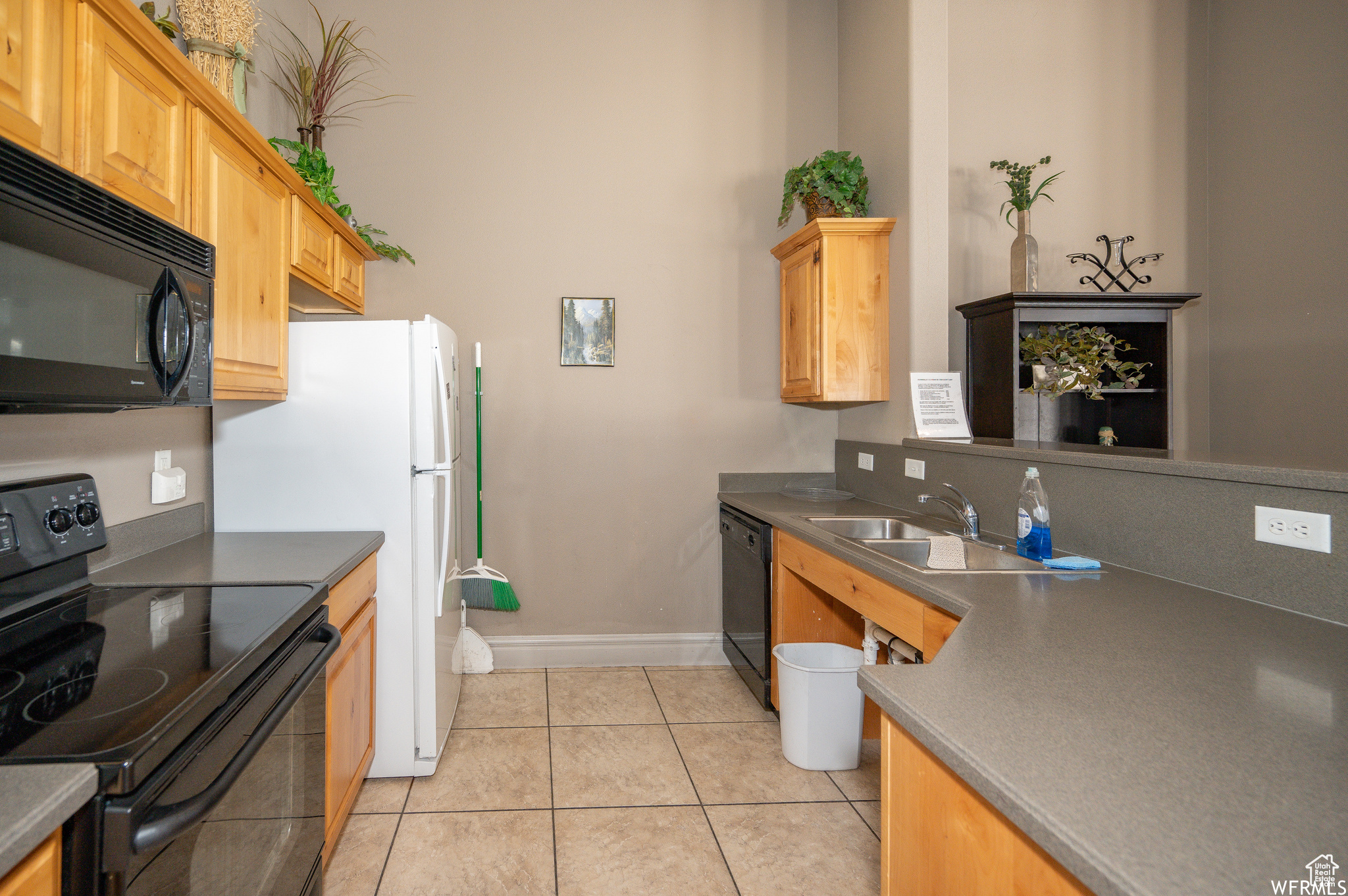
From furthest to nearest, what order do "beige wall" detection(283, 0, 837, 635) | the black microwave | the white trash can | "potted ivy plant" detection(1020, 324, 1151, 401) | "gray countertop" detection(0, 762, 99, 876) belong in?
"beige wall" detection(283, 0, 837, 635), "potted ivy plant" detection(1020, 324, 1151, 401), the white trash can, the black microwave, "gray countertop" detection(0, 762, 99, 876)

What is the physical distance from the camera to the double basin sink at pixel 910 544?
1792 mm

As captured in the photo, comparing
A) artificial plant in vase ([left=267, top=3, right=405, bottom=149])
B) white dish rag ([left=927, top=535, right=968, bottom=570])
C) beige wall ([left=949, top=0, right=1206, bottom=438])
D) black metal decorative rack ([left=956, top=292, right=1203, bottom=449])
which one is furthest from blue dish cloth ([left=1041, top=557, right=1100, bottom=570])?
artificial plant in vase ([left=267, top=3, right=405, bottom=149])

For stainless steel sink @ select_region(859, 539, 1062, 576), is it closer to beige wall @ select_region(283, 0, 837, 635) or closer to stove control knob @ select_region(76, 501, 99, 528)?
beige wall @ select_region(283, 0, 837, 635)

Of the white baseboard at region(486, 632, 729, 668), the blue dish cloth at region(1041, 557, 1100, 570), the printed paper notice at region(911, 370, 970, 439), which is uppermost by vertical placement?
the printed paper notice at region(911, 370, 970, 439)

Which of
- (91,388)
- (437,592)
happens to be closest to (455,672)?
(437,592)

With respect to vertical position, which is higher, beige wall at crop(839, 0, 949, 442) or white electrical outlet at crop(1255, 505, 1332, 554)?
beige wall at crop(839, 0, 949, 442)

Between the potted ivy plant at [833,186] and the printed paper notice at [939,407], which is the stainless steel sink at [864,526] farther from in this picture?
the potted ivy plant at [833,186]

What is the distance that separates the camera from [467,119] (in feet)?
10.9

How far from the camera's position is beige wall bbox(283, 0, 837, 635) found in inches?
130

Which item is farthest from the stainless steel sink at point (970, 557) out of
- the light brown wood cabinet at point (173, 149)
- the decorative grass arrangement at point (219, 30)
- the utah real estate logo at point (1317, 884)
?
the decorative grass arrangement at point (219, 30)

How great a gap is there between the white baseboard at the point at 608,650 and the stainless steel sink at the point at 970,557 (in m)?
1.47

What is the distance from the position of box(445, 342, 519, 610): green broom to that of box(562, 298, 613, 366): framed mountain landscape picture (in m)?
0.42

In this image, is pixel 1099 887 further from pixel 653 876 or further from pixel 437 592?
pixel 437 592

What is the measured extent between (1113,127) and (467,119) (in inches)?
119
